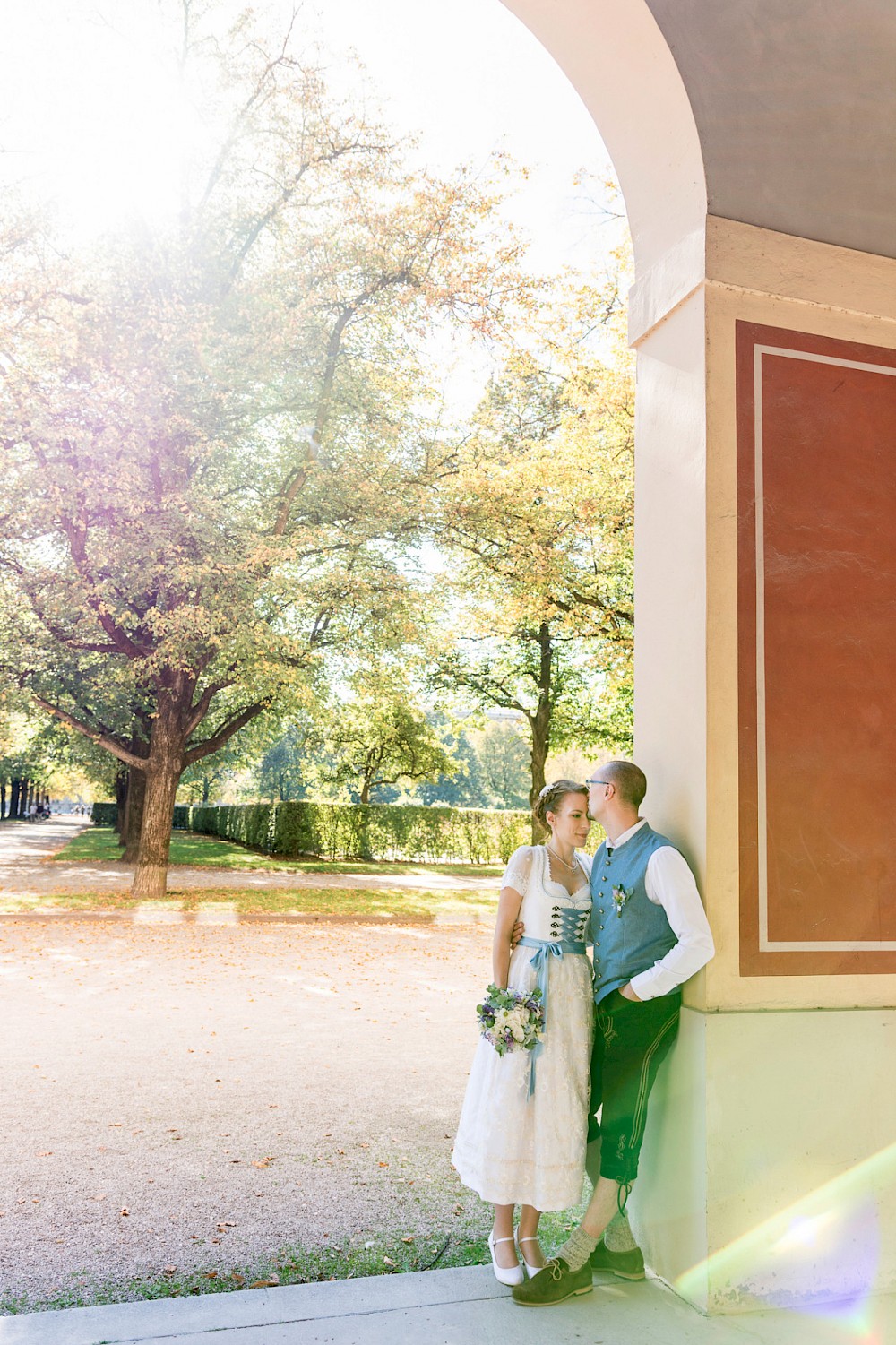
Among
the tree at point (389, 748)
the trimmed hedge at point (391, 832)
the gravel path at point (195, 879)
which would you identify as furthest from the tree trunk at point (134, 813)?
the tree at point (389, 748)

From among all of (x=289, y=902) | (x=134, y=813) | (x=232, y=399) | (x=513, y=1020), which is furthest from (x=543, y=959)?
(x=134, y=813)

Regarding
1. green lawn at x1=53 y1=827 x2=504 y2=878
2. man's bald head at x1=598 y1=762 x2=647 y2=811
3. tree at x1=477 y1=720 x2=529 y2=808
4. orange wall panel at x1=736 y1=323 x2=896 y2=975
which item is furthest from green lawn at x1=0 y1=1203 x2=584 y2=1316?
tree at x1=477 y1=720 x2=529 y2=808

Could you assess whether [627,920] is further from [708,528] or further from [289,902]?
[289,902]

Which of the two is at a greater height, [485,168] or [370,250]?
[485,168]

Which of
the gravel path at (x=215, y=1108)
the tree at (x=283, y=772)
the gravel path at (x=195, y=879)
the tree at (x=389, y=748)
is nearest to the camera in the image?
the gravel path at (x=215, y=1108)

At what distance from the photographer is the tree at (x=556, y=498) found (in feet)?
45.9

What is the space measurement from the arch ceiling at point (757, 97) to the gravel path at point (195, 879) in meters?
14.8

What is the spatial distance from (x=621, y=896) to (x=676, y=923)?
254 millimetres

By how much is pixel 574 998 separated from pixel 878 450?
2.29 m

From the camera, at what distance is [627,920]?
3.42 m

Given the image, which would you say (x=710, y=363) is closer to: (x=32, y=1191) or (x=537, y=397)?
(x=32, y=1191)

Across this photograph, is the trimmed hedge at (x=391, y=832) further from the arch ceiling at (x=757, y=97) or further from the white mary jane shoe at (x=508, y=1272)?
the arch ceiling at (x=757, y=97)

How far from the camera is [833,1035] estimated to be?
3.43 metres

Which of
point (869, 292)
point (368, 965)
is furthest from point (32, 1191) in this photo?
point (368, 965)
